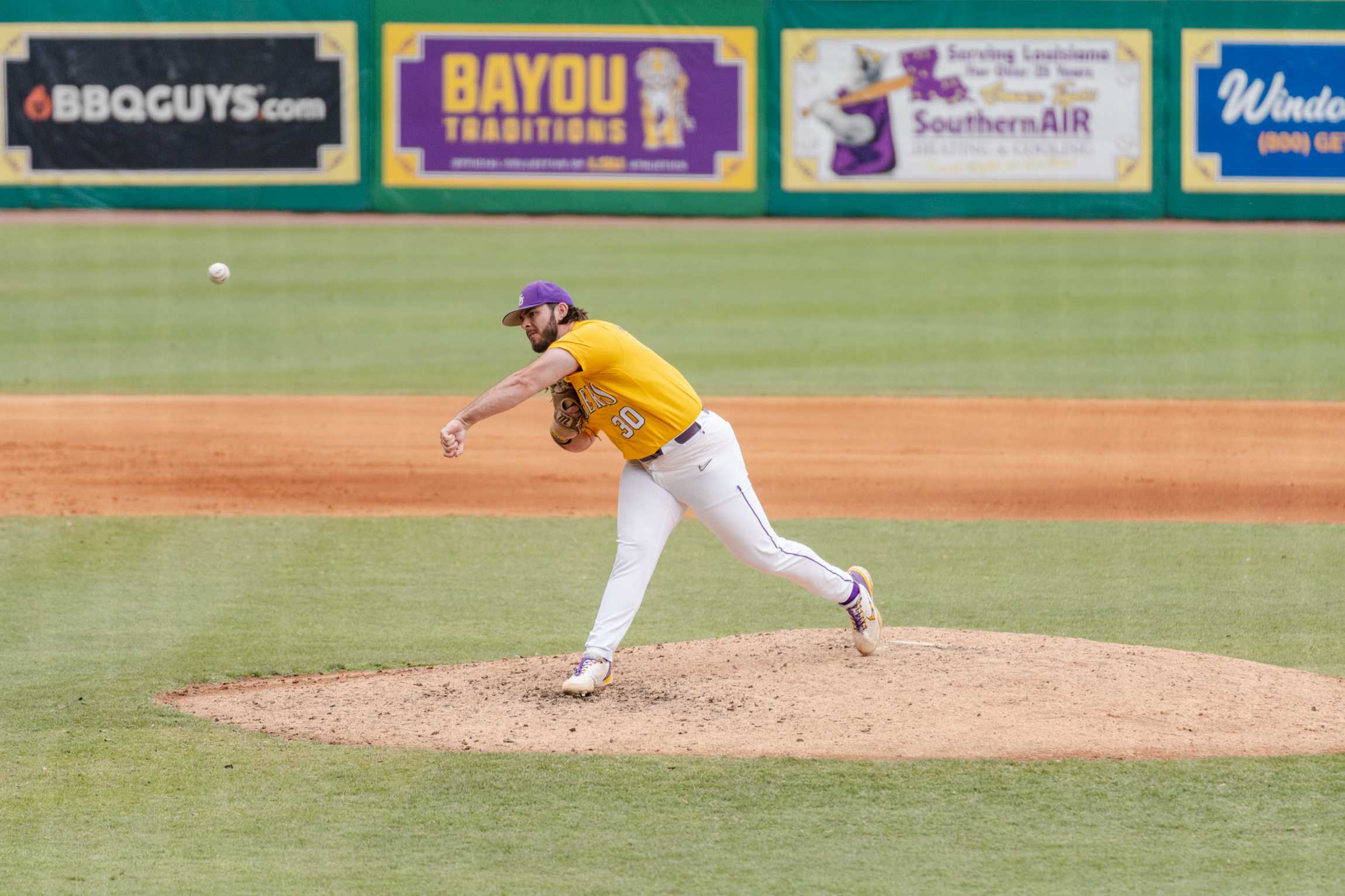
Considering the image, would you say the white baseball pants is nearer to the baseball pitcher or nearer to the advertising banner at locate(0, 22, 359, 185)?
the baseball pitcher

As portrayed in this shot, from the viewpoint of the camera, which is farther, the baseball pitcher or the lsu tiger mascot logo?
the lsu tiger mascot logo

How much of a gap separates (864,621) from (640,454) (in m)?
1.11

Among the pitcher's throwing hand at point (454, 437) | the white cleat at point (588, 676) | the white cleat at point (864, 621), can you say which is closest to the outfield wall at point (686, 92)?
the white cleat at point (864, 621)

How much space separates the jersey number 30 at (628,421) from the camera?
625 cm

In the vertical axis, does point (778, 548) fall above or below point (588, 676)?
above

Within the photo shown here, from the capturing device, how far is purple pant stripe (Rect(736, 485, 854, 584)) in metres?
6.43

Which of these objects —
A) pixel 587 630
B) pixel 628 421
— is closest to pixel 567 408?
pixel 628 421

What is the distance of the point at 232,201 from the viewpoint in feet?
80.0

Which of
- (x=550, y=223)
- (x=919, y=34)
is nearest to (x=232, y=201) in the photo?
(x=550, y=223)

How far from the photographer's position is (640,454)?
6.35m

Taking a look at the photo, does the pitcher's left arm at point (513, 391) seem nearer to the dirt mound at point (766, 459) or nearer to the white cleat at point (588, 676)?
the white cleat at point (588, 676)

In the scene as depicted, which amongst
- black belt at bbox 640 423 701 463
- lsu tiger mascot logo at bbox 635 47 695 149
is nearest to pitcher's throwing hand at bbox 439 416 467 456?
black belt at bbox 640 423 701 463

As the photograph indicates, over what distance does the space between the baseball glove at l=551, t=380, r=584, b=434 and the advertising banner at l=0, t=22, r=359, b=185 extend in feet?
60.0

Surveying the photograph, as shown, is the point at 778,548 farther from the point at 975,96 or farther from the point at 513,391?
the point at 975,96
